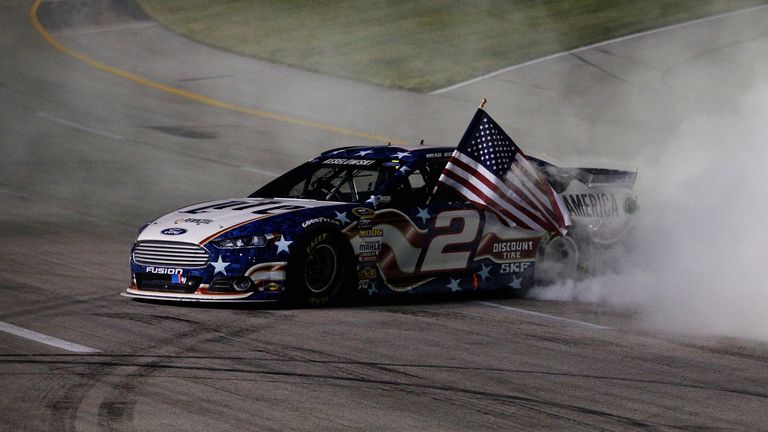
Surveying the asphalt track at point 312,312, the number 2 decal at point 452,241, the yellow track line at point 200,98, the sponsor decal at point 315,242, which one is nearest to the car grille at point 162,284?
the asphalt track at point 312,312

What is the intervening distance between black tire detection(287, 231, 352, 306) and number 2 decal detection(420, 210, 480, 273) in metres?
0.78

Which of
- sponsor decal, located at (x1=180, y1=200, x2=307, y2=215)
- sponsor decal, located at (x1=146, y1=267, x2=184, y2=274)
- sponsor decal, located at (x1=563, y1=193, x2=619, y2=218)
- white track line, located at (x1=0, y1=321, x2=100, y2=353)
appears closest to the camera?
white track line, located at (x1=0, y1=321, x2=100, y2=353)

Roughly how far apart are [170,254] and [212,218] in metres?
0.44

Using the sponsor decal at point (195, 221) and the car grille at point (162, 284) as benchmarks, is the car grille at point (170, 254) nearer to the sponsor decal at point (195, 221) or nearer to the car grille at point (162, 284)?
the car grille at point (162, 284)

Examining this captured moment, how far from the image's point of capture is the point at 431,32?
25.9 meters

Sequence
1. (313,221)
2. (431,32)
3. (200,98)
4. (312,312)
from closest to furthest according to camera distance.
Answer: (312,312) < (313,221) < (200,98) < (431,32)

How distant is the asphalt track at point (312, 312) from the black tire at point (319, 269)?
0.19 metres

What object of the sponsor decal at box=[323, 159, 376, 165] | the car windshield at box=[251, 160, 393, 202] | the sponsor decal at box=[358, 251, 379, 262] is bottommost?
the sponsor decal at box=[358, 251, 379, 262]

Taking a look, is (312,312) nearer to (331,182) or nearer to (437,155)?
(331,182)

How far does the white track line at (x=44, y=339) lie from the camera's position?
806cm

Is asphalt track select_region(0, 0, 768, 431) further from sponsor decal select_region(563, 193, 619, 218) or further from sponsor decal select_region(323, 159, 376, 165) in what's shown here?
sponsor decal select_region(323, 159, 376, 165)

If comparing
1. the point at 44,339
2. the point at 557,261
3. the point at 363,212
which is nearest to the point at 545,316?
the point at 557,261

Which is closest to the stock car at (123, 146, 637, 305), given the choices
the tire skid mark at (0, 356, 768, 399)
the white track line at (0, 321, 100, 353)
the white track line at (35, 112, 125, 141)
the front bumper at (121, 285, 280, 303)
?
the front bumper at (121, 285, 280, 303)

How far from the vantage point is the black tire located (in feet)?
31.8
